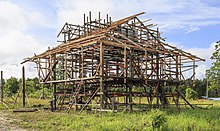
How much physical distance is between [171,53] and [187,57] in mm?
1925

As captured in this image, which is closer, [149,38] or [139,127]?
[139,127]

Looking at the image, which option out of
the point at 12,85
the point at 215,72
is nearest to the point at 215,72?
the point at 215,72

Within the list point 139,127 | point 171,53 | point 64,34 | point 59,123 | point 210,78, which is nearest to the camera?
point 139,127

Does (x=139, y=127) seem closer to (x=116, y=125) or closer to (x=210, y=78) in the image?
(x=116, y=125)

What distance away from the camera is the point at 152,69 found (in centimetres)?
2342

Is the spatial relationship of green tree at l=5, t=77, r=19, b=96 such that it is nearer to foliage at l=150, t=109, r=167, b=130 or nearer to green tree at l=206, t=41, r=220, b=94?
green tree at l=206, t=41, r=220, b=94

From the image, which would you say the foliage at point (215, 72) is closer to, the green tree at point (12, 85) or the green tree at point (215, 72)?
the green tree at point (215, 72)

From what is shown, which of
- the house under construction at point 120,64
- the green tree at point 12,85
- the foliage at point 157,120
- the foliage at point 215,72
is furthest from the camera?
the green tree at point 12,85

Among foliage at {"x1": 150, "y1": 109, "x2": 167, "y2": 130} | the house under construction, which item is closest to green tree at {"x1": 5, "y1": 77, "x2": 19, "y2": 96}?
the house under construction

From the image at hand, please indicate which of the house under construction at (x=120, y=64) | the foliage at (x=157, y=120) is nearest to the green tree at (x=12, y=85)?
the house under construction at (x=120, y=64)

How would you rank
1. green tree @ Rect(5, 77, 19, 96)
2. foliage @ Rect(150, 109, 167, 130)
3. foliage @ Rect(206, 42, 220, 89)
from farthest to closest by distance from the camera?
green tree @ Rect(5, 77, 19, 96) → foliage @ Rect(206, 42, 220, 89) → foliage @ Rect(150, 109, 167, 130)

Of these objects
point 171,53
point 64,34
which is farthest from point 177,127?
point 64,34

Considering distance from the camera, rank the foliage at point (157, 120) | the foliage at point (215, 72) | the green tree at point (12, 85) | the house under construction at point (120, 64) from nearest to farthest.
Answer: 1. the foliage at point (157, 120)
2. the house under construction at point (120, 64)
3. the foliage at point (215, 72)
4. the green tree at point (12, 85)

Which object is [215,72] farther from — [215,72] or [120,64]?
[120,64]
